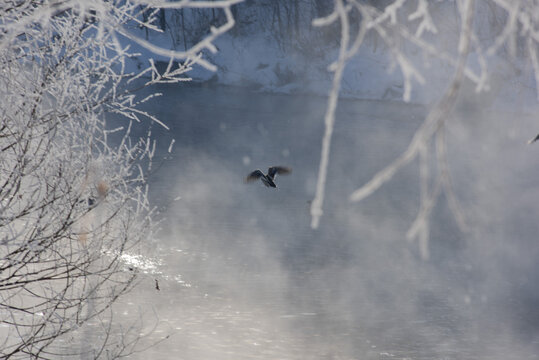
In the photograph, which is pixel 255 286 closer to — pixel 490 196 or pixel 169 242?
pixel 169 242

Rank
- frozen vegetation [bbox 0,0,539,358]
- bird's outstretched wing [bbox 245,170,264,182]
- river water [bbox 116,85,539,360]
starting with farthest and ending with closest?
1. river water [bbox 116,85,539,360]
2. bird's outstretched wing [bbox 245,170,264,182]
3. frozen vegetation [bbox 0,0,539,358]

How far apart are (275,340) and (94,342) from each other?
13.2 ft

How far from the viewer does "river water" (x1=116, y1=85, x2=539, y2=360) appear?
16.2 m

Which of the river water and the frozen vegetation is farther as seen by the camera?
the river water

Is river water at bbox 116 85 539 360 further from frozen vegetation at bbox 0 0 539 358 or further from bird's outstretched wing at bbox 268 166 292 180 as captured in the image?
bird's outstretched wing at bbox 268 166 292 180

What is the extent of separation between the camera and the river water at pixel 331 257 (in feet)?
53.3

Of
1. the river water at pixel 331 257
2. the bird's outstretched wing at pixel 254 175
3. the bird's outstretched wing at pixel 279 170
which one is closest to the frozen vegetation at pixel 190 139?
the river water at pixel 331 257

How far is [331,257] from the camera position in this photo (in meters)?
21.4

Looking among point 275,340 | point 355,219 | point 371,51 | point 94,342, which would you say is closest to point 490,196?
point 355,219

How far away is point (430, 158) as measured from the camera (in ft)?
125

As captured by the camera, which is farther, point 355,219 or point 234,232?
point 355,219

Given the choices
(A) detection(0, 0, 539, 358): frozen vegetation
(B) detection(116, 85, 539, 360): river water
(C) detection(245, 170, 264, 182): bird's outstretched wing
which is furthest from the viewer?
(B) detection(116, 85, 539, 360): river water

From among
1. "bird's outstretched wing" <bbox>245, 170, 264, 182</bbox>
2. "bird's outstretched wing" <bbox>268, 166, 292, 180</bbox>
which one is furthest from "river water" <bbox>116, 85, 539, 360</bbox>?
"bird's outstretched wing" <bbox>268, 166, 292, 180</bbox>

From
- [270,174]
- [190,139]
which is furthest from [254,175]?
[190,139]
